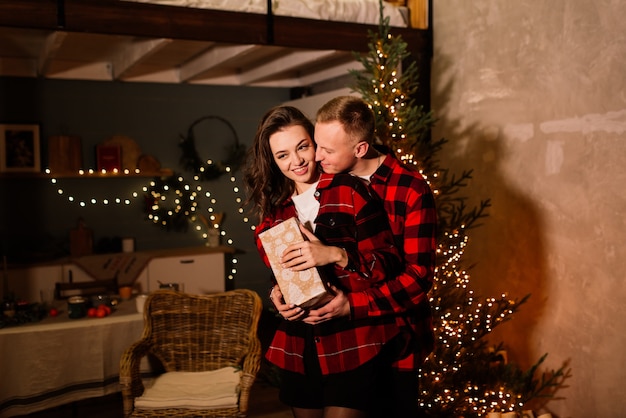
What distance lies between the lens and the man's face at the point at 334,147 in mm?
1828

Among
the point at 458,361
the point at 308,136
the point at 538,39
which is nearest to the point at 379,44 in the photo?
the point at 538,39

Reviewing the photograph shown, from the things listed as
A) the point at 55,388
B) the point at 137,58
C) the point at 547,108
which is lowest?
the point at 55,388

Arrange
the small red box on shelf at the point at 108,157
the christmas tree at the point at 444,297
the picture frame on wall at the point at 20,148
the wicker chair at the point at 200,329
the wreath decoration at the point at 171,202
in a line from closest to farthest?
1. the christmas tree at the point at 444,297
2. the wicker chair at the point at 200,329
3. the picture frame on wall at the point at 20,148
4. the small red box on shelf at the point at 108,157
5. the wreath decoration at the point at 171,202

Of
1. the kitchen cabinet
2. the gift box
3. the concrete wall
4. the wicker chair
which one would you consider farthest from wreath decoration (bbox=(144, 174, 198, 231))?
the gift box

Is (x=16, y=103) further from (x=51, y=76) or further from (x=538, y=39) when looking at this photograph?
(x=538, y=39)

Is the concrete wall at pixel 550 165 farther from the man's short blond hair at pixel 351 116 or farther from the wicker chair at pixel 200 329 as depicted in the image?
the man's short blond hair at pixel 351 116

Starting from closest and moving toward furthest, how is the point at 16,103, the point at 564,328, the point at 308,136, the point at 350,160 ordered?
the point at 350,160 < the point at 308,136 < the point at 564,328 < the point at 16,103

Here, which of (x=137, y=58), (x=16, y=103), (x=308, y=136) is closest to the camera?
(x=308, y=136)

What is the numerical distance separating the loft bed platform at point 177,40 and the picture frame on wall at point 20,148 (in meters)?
0.53

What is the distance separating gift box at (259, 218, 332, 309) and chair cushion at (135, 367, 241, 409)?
68.5 inches

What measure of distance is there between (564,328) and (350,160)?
7.22 ft

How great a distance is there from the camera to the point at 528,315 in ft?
12.1

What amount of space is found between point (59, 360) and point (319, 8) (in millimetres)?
2684

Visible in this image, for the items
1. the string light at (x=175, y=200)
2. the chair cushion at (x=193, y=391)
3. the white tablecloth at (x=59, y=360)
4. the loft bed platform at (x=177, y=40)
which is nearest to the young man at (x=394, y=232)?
the chair cushion at (x=193, y=391)
